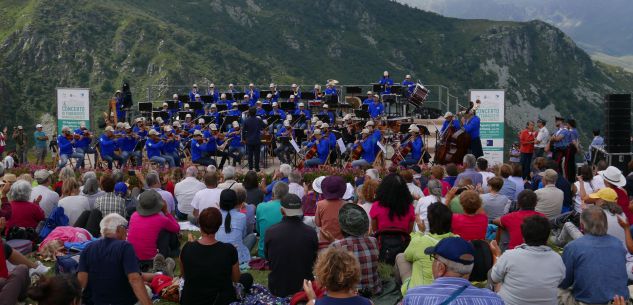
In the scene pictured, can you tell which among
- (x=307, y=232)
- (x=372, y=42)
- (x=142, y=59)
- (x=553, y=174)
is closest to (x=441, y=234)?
(x=307, y=232)

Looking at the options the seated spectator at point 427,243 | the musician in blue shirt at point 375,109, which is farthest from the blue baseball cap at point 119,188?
the musician in blue shirt at point 375,109

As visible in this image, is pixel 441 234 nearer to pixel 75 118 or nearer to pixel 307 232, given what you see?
pixel 307 232

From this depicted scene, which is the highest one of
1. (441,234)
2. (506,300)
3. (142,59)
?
(142,59)

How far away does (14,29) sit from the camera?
65688mm

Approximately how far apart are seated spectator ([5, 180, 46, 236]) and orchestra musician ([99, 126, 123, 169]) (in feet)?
29.9

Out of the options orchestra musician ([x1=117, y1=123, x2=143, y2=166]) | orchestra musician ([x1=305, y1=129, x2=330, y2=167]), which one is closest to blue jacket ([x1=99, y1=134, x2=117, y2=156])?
orchestra musician ([x1=117, y1=123, x2=143, y2=166])

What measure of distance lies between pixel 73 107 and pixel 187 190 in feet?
34.0

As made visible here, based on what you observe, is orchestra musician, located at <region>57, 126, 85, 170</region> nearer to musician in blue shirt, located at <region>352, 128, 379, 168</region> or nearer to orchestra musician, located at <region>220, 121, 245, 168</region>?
orchestra musician, located at <region>220, 121, 245, 168</region>

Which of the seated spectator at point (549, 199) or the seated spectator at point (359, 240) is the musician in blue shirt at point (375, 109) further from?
the seated spectator at point (359, 240)

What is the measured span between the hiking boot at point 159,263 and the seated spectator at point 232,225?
62 centimetres

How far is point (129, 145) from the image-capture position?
18.9 m

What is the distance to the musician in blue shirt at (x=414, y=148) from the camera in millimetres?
16750

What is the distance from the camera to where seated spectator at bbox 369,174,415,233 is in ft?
27.7

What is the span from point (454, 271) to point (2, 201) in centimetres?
722
